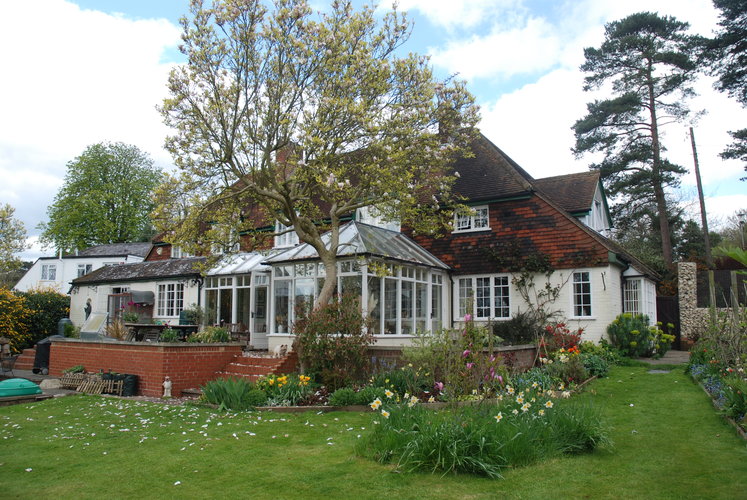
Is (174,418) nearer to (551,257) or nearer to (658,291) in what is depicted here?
(551,257)

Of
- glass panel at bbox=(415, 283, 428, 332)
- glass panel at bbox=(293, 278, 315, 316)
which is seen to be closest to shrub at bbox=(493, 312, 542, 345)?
glass panel at bbox=(415, 283, 428, 332)

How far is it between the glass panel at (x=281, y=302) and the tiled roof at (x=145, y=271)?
6.78 meters

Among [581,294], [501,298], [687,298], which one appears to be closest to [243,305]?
[501,298]

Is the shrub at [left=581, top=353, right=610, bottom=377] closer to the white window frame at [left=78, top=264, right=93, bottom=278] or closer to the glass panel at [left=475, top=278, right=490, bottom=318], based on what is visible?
the glass panel at [left=475, top=278, right=490, bottom=318]

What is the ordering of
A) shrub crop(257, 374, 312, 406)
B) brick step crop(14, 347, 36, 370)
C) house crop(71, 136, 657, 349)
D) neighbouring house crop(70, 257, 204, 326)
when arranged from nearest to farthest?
shrub crop(257, 374, 312, 406)
house crop(71, 136, 657, 349)
brick step crop(14, 347, 36, 370)
neighbouring house crop(70, 257, 204, 326)

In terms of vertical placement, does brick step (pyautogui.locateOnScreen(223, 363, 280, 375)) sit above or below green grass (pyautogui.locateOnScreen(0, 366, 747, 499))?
above

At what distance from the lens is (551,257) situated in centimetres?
1770

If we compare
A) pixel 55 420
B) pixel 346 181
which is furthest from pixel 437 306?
pixel 55 420

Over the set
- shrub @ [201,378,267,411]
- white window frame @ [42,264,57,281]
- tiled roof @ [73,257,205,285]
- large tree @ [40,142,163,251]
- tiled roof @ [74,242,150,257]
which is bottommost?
shrub @ [201,378,267,411]

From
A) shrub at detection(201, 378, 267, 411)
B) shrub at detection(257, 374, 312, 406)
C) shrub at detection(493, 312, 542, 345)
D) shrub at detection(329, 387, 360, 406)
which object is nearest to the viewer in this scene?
shrub at detection(329, 387, 360, 406)

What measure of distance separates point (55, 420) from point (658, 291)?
26.2 m

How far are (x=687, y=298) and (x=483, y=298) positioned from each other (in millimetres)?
9576

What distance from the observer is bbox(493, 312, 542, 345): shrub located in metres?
17.0

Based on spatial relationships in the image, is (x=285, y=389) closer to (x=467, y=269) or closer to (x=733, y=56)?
(x=467, y=269)
